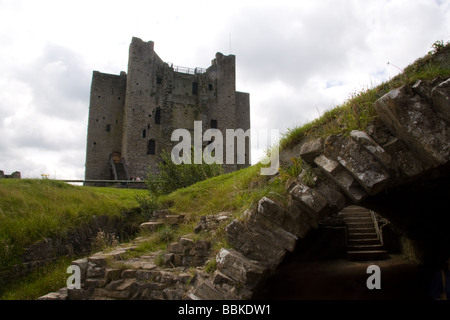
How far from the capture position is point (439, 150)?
3.89 meters

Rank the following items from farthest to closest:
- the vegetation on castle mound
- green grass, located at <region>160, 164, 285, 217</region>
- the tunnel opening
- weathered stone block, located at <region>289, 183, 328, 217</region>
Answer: the tunnel opening, green grass, located at <region>160, 164, 285, 217</region>, the vegetation on castle mound, weathered stone block, located at <region>289, 183, 328, 217</region>

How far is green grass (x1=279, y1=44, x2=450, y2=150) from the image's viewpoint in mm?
4422

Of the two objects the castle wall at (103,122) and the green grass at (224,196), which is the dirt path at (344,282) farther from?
the castle wall at (103,122)

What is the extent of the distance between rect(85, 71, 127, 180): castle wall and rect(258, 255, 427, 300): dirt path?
2557cm

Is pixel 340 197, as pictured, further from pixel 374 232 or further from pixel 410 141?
pixel 374 232

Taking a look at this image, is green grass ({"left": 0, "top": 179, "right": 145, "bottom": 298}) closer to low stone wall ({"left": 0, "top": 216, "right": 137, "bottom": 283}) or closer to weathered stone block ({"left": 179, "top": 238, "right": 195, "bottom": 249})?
low stone wall ({"left": 0, "top": 216, "right": 137, "bottom": 283})

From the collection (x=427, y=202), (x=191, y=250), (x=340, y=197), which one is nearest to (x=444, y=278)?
(x=427, y=202)

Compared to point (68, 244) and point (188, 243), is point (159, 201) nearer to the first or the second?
point (68, 244)

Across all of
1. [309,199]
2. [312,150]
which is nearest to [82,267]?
[309,199]

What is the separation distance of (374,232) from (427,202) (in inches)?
270

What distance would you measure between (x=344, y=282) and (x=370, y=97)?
16.9 feet

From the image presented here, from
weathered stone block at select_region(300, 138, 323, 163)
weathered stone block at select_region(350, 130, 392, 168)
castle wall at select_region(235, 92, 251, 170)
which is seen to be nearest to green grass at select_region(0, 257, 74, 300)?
weathered stone block at select_region(300, 138, 323, 163)

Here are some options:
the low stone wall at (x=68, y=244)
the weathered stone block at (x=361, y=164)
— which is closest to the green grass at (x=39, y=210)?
the low stone wall at (x=68, y=244)

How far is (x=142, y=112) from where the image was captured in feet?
105
